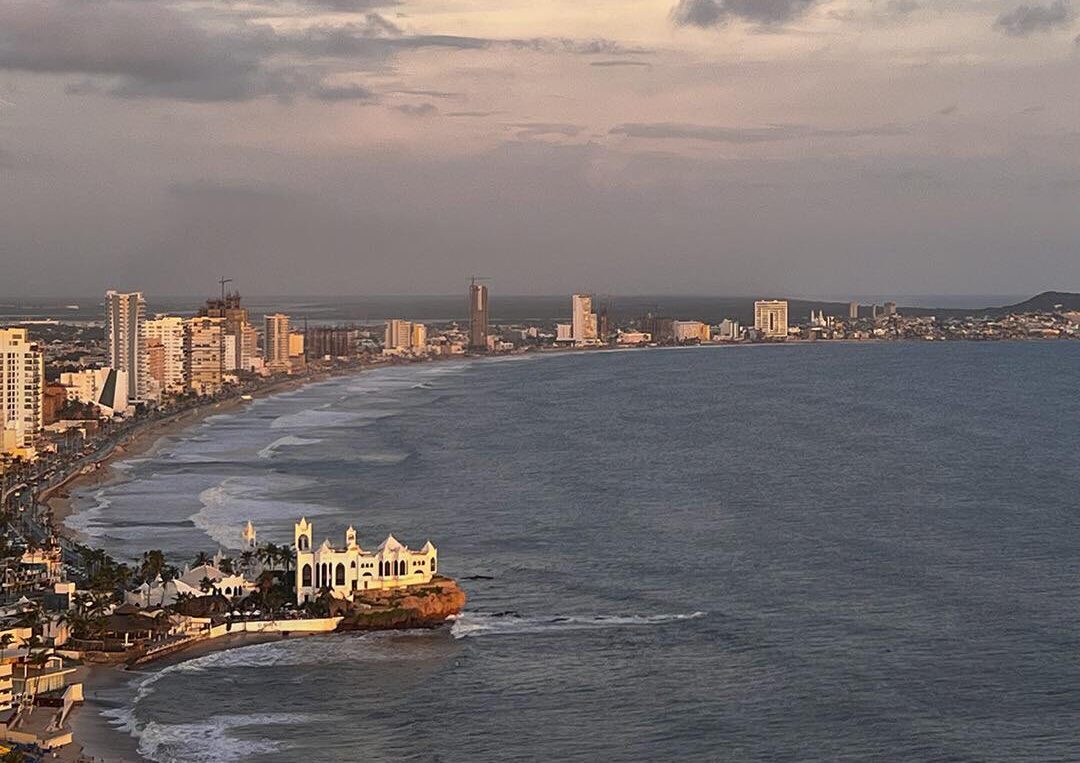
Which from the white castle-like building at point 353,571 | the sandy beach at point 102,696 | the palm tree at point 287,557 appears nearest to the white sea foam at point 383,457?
the sandy beach at point 102,696

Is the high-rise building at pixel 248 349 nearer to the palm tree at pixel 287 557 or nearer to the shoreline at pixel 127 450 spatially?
the shoreline at pixel 127 450

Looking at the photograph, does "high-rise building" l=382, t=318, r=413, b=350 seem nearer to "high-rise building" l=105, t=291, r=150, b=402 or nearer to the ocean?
"high-rise building" l=105, t=291, r=150, b=402

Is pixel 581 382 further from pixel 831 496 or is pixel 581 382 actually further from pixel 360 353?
pixel 831 496

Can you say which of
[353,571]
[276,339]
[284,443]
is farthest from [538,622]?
[276,339]

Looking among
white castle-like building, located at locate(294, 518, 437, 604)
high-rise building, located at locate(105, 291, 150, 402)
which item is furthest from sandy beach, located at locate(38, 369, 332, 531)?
white castle-like building, located at locate(294, 518, 437, 604)

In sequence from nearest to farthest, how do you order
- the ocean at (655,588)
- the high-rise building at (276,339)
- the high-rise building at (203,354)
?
the ocean at (655,588) → the high-rise building at (203,354) → the high-rise building at (276,339)

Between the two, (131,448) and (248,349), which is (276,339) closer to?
(248,349)
